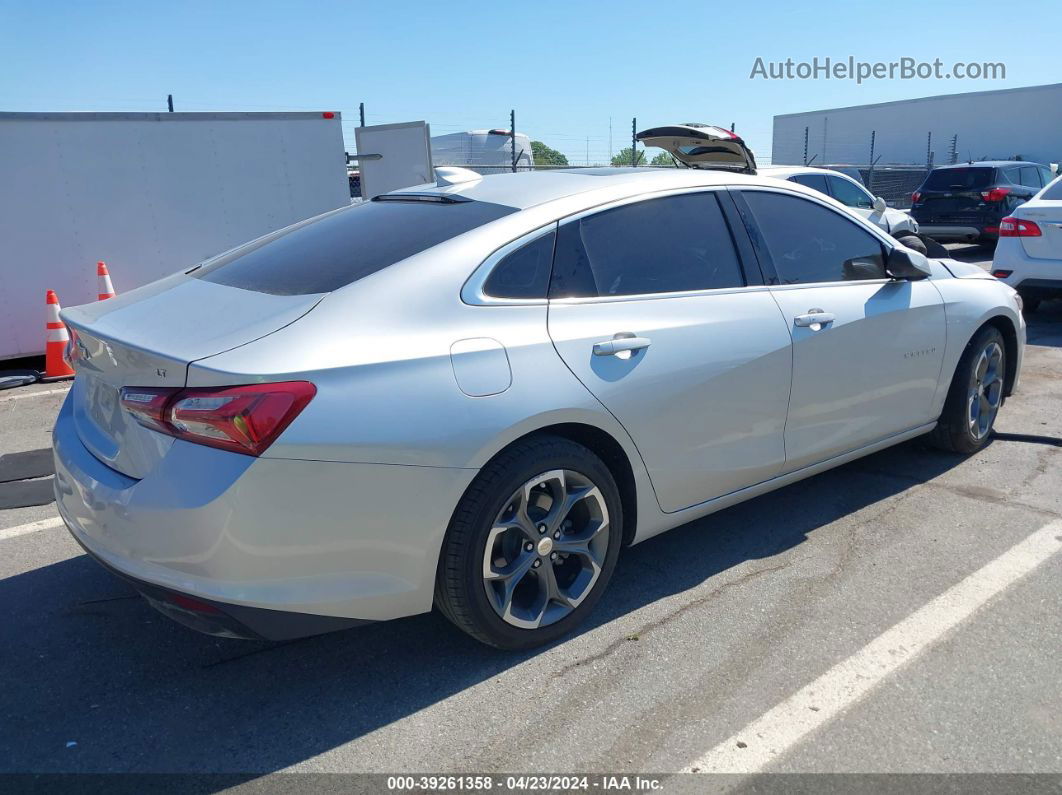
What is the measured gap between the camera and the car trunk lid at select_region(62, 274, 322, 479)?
8.18 ft

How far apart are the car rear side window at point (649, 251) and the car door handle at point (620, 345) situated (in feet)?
0.65

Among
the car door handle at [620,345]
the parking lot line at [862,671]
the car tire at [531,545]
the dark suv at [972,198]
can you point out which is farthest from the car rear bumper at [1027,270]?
the car tire at [531,545]

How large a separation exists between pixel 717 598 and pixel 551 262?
1444 mm

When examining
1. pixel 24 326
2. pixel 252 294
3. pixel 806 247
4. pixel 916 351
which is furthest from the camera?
pixel 24 326

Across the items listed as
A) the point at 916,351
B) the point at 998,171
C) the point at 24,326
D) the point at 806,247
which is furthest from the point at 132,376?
the point at 998,171

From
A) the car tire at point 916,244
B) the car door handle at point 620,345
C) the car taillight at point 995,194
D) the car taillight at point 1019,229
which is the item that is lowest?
the car door handle at point 620,345

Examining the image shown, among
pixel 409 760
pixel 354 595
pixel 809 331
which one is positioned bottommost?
pixel 409 760

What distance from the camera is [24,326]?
312 inches

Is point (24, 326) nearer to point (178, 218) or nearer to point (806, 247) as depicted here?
point (178, 218)

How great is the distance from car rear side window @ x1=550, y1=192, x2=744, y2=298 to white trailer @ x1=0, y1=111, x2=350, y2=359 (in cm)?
662

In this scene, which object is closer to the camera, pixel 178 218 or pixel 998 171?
pixel 178 218

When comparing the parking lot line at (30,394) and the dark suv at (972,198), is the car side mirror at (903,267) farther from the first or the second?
the dark suv at (972,198)

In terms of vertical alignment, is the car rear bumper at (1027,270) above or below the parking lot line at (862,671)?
above

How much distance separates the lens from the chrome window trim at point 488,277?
2807 millimetres
